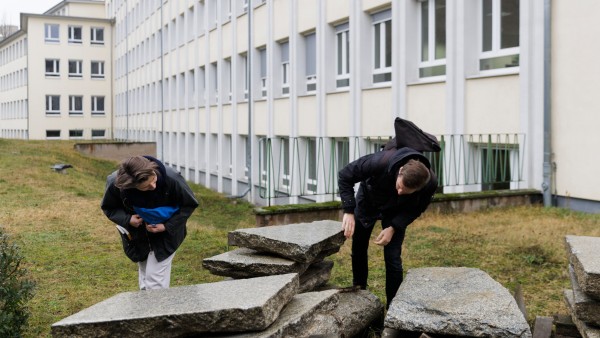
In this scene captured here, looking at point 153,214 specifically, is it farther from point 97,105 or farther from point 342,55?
point 97,105

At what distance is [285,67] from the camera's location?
2442 cm

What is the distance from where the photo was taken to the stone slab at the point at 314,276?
243 inches

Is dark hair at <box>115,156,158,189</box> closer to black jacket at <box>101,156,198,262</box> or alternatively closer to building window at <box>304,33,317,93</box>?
black jacket at <box>101,156,198,262</box>

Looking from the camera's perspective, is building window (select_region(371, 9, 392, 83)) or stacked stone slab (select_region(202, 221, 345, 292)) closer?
stacked stone slab (select_region(202, 221, 345, 292))

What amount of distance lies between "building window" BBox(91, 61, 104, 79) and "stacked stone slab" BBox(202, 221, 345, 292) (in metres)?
58.4

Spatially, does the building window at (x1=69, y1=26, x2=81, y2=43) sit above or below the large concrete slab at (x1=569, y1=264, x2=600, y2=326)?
above

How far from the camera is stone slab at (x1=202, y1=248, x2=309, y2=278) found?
585 cm

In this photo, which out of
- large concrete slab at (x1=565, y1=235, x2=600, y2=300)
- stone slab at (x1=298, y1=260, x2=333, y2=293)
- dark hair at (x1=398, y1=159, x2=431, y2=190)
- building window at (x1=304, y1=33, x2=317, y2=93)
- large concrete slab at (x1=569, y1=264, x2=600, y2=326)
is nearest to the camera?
large concrete slab at (x1=565, y1=235, x2=600, y2=300)

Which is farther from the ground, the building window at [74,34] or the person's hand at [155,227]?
the building window at [74,34]

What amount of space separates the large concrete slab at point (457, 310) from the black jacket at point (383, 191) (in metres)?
0.57

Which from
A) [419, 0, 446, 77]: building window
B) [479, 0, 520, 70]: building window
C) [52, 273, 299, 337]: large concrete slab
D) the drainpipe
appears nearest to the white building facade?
[419, 0, 446, 77]: building window

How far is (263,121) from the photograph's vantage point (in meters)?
25.7

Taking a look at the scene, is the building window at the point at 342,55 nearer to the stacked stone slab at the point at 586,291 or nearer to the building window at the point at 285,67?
the building window at the point at 285,67

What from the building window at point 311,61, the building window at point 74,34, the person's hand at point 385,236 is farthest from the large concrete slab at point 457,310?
the building window at point 74,34
